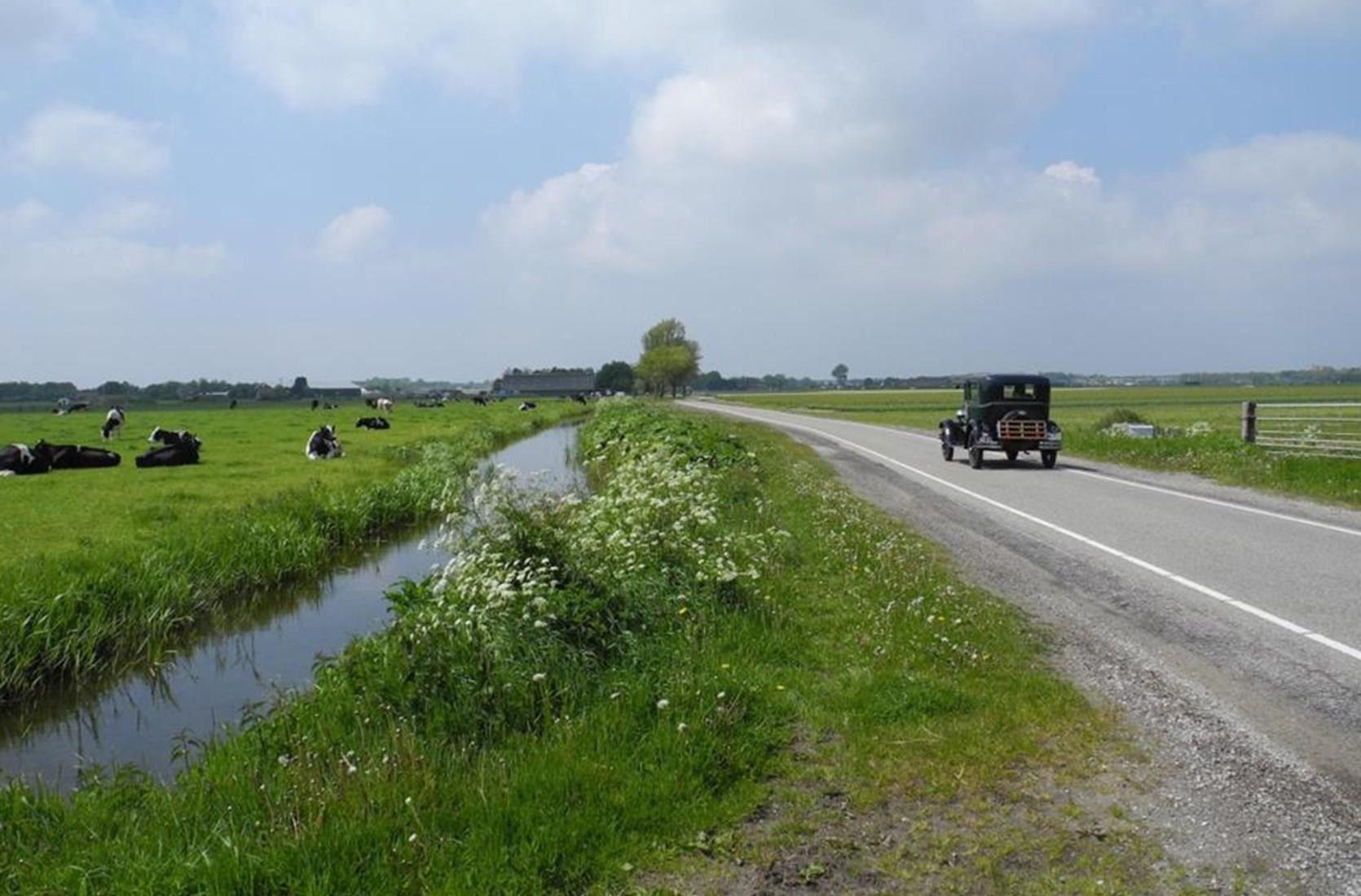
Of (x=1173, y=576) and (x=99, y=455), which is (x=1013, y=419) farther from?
(x=99, y=455)

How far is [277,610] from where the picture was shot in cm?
1295

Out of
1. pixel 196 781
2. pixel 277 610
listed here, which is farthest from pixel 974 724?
pixel 277 610

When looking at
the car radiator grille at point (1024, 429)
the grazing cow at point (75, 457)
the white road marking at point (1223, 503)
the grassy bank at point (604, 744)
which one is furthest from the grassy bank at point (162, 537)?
the white road marking at point (1223, 503)

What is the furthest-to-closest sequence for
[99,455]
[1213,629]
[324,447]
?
[324,447] < [99,455] < [1213,629]

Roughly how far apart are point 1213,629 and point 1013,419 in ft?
49.6

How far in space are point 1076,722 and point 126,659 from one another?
10013 millimetres

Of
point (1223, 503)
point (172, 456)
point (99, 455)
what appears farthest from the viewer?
point (99, 455)

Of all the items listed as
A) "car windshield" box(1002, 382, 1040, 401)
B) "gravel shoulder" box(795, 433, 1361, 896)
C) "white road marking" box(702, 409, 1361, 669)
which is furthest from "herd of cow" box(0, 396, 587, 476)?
"gravel shoulder" box(795, 433, 1361, 896)

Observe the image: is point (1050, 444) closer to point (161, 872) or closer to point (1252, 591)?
point (1252, 591)

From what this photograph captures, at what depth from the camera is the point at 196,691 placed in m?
9.58

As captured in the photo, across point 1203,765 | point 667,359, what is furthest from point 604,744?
point 667,359

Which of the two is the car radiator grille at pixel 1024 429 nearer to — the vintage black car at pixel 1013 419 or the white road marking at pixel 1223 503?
the vintage black car at pixel 1013 419

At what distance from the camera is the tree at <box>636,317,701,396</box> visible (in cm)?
16062

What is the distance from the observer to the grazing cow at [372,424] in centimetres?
4938
